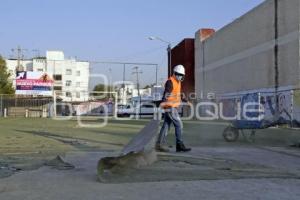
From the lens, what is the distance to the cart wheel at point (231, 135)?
17.3m

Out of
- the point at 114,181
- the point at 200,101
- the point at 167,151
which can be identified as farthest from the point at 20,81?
the point at 114,181

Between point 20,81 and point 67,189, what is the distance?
60.4 metres

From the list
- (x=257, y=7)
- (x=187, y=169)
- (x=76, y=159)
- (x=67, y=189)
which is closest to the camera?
(x=67, y=189)

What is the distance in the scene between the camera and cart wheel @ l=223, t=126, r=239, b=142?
17.3 m

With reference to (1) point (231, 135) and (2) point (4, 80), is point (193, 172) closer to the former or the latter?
(1) point (231, 135)

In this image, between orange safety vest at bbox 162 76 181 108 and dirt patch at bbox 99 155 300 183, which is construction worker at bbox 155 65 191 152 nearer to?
orange safety vest at bbox 162 76 181 108

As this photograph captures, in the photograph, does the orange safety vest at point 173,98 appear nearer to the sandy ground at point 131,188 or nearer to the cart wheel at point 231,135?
the sandy ground at point 131,188

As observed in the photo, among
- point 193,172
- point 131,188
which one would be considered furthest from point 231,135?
point 131,188

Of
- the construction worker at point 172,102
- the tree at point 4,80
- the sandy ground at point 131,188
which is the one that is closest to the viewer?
the sandy ground at point 131,188

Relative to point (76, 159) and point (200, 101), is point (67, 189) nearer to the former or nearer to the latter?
point (76, 159)

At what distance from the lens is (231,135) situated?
57.1 ft

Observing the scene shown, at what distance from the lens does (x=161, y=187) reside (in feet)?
24.9

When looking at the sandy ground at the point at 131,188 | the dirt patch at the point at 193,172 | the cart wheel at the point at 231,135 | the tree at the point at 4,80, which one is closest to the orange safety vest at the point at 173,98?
the dirt patch at the point at 193,172

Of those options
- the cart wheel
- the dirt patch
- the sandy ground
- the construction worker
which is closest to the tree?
the cart wheel
